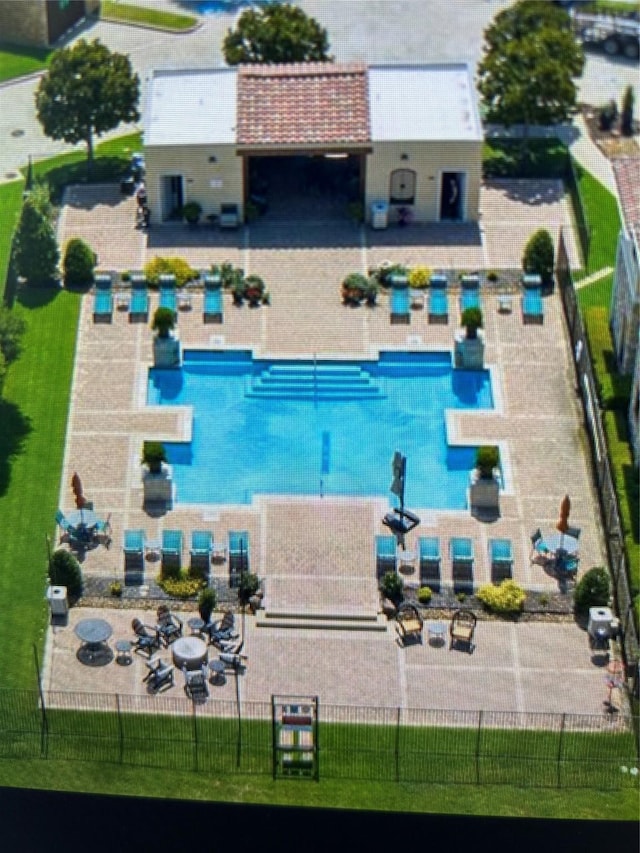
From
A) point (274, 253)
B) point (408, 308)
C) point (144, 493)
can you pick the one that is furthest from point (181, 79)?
point (144, 493)

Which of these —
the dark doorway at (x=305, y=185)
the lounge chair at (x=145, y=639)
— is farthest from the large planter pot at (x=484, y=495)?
the dark doorway at (x=305, y=185)

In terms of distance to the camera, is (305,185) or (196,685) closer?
(196,685)

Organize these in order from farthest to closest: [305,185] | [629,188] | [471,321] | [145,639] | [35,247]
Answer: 1. [305,185]
2. [35,247]
3. [471,321]
4. [629,188]
5. [145,639]

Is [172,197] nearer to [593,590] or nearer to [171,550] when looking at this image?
[171,550]

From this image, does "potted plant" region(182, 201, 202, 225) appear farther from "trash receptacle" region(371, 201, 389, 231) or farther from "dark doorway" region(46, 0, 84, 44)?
"dark doorway" region(46, 0, 84, 44)

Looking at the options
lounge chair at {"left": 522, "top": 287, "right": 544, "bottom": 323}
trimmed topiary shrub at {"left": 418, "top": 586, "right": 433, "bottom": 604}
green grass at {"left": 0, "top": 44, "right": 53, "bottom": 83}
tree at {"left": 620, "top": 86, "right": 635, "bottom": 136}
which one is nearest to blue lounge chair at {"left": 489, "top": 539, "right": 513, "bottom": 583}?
trimmed topiary shrub at {"left": 418, "top": 586, "right": 433, "bottom": 604}

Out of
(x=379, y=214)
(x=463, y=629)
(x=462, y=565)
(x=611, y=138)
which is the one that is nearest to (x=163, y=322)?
(x=379, y=214)

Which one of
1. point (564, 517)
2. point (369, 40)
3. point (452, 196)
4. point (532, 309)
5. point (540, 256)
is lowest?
point (564, 517)
